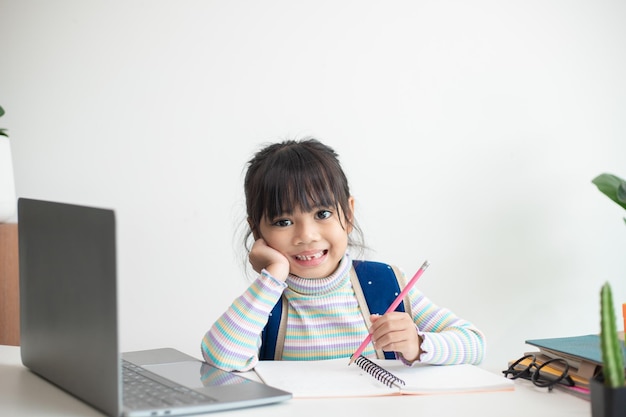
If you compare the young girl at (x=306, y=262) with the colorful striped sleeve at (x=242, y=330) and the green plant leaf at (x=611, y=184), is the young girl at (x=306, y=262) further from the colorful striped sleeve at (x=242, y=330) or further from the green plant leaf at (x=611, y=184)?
the green plant leaf at (x=611, y=184)

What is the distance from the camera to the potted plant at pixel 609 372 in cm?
80

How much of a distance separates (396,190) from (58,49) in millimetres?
1242

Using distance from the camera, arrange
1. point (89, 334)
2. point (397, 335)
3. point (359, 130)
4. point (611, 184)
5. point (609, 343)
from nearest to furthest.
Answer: point (609, 343)
point (89, 334)
point (397, 335)
point (611, 184)
point (359, 130)

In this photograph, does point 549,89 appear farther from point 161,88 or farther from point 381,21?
point 161,88

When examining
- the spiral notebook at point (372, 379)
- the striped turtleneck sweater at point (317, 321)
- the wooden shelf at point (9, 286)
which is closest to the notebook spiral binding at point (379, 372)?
the spiral notebook at point (372, 379)

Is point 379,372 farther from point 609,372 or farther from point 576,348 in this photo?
point 609,372

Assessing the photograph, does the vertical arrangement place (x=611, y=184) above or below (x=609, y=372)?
above

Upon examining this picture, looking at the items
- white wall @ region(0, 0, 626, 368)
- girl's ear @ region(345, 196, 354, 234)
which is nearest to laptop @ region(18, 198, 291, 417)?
girl's ear @ region(345, 196, 354, 234)

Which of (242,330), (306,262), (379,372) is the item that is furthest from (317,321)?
(379,372)

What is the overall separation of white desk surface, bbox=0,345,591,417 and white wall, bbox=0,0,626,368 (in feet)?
4.68

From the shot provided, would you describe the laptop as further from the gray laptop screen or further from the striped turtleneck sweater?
the striped turtleneck sweater

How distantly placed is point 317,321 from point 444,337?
34cm

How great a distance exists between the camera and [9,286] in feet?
7.16

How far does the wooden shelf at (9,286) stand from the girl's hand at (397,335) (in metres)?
1.32
